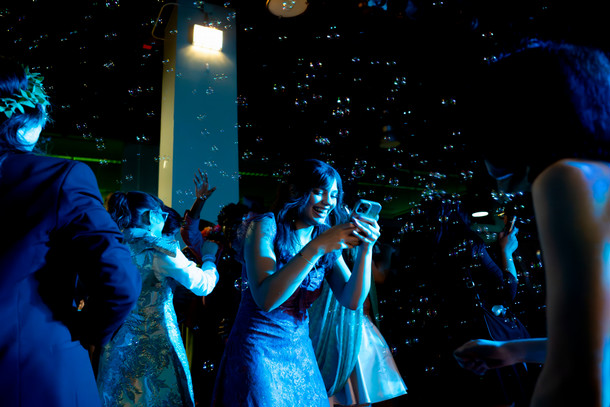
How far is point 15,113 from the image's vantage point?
141 cm

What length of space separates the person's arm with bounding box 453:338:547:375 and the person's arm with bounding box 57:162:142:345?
954 mm

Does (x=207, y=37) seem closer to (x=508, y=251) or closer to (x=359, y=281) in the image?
(x=508, y=251)

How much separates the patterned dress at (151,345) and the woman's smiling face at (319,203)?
0.99 metres

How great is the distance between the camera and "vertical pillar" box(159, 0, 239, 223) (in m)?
4.82

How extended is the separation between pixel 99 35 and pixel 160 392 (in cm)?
418

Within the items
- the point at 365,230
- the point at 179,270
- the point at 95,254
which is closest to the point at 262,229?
the point at 365,230

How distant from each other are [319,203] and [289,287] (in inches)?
20.9

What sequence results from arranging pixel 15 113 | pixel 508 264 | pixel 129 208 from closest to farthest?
1. pixel 15 113
2. pixel 129 208
3. pixel 508 264

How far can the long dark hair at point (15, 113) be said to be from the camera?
139 centimetres

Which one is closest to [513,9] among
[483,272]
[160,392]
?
[483,272]

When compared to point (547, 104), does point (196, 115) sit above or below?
above

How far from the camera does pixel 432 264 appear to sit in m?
3.29

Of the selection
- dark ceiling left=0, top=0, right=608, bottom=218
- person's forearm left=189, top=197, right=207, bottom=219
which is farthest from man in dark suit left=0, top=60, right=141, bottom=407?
person's forearm left=189, top=197, right=207, bottom=219

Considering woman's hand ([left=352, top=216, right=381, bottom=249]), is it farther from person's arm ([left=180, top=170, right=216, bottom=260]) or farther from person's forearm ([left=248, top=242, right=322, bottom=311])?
person's arm ([left=180, top=170, right=216, bottom=260])
